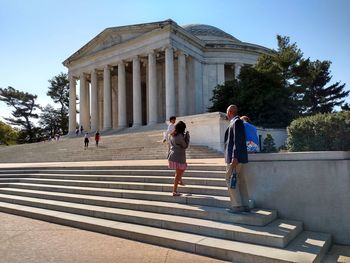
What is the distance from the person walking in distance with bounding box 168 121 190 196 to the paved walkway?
2.08 m

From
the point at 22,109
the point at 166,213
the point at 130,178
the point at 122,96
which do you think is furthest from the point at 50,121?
the point at 166,213

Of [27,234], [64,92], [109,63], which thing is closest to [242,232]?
[27,234]

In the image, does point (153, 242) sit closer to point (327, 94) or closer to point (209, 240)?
point (209, 240)

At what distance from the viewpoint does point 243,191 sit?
636 centimetres

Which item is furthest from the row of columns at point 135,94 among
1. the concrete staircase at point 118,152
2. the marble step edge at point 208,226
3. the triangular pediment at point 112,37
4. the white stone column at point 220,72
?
the marble step edge at point 208,226

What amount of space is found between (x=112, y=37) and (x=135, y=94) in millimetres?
8441

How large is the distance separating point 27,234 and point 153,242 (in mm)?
2829

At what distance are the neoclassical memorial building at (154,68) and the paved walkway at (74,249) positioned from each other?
95.5 ft

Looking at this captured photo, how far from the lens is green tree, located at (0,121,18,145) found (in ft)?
203

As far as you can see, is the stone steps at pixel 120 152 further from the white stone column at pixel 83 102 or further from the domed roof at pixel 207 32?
the domed roof at pixel 207 32

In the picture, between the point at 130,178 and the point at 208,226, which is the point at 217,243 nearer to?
the point at 208,226

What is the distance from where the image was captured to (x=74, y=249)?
19.2ft

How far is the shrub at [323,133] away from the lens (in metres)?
7.82

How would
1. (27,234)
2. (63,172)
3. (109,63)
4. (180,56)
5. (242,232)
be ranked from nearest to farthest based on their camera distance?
(242,232) < (27,234) < (63,172) < (180,56) < (109,63)
